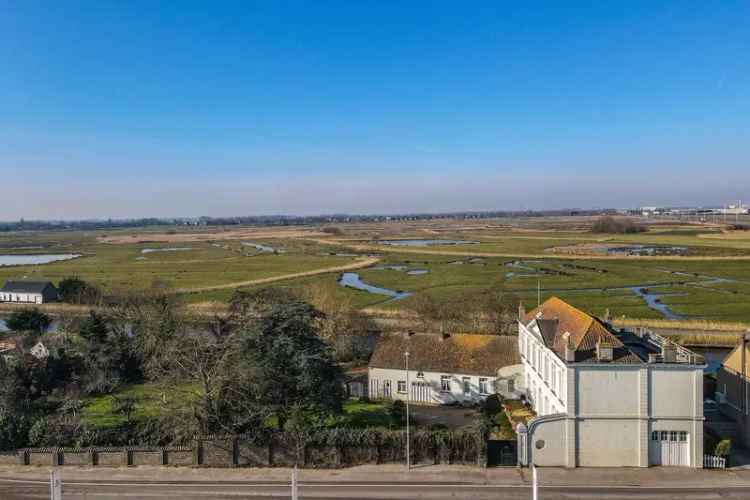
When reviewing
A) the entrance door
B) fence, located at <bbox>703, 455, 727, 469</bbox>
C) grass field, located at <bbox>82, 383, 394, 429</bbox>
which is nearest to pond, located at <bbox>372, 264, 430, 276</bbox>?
the entrance door

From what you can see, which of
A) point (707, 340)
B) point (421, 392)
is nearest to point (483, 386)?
point (421, 392)

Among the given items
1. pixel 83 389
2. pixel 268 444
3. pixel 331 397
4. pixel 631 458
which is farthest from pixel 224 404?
pixel 631 458

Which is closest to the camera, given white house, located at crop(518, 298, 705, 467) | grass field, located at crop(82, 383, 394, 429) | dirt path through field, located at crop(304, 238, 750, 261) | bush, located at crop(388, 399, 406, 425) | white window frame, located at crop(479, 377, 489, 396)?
white house, located at crop(518, 298, 705, 467)

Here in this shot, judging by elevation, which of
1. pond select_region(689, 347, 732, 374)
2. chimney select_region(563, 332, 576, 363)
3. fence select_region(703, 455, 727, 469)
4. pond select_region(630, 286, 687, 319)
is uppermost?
chimney select_region(563, 332, 576, 363)

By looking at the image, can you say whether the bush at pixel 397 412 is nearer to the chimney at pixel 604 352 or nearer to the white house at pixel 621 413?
the white house at pixel 621 413

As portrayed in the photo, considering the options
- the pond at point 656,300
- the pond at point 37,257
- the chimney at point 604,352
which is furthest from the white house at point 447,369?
the pond at point 37,257

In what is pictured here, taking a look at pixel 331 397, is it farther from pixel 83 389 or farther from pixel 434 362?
pixel 83 389

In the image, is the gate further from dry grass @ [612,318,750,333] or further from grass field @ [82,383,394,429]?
dry grass @ [612,318,750,333]
